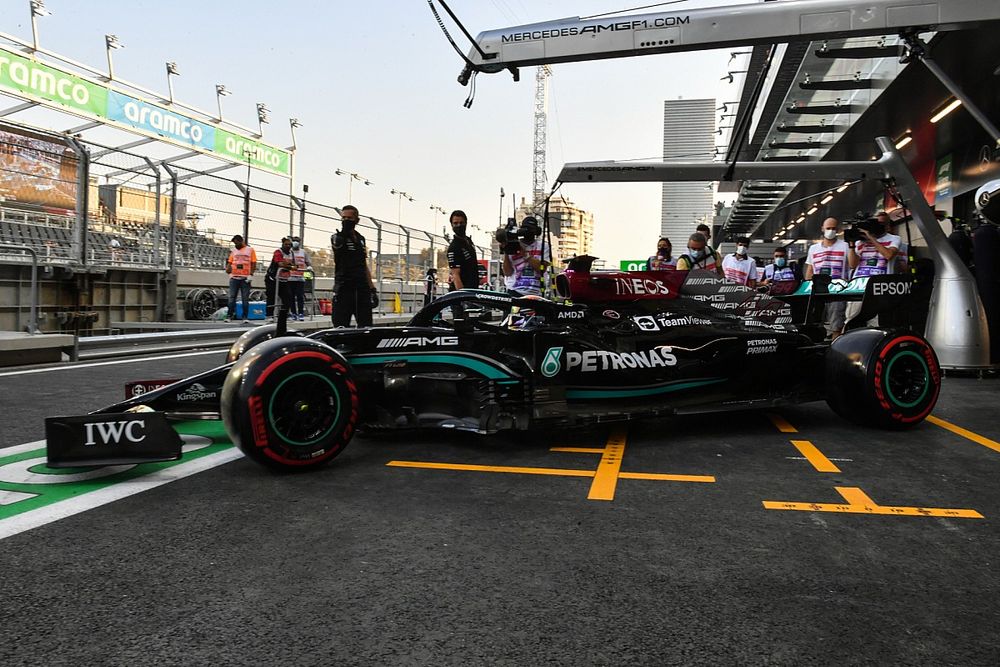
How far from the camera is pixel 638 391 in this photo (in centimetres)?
432

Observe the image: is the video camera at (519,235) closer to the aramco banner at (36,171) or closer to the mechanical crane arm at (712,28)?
the mechanical crane arm at (712,28)

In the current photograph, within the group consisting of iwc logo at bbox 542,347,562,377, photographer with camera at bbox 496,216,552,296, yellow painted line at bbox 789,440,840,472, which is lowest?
yellow painted line at bbox 789,440,840,472

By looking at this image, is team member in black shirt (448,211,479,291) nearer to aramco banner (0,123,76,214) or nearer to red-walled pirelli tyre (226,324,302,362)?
red-walled pirelli tyre (226,324,302,362)

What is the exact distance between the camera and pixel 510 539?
2562mm

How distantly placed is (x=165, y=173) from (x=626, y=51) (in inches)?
330

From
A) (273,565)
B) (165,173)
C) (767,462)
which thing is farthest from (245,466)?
(165,173)

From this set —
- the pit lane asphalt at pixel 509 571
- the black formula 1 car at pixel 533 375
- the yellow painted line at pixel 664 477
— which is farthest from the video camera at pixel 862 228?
the yellow painted line at pixel 664 477

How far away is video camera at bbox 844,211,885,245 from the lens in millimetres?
7730

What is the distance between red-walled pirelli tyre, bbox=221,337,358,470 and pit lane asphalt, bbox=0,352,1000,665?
0.15m

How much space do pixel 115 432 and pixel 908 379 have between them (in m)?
4.82

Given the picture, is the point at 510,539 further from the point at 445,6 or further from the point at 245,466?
the point at 445,6

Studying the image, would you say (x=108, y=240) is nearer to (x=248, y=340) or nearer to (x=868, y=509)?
(x=248, y=340)

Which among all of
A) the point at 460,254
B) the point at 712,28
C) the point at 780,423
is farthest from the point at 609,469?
the point at 460,254

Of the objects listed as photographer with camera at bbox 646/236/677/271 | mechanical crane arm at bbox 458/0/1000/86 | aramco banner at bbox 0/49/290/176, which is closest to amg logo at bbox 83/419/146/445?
mechanical crane arm at bbox 458/0/1000/86
